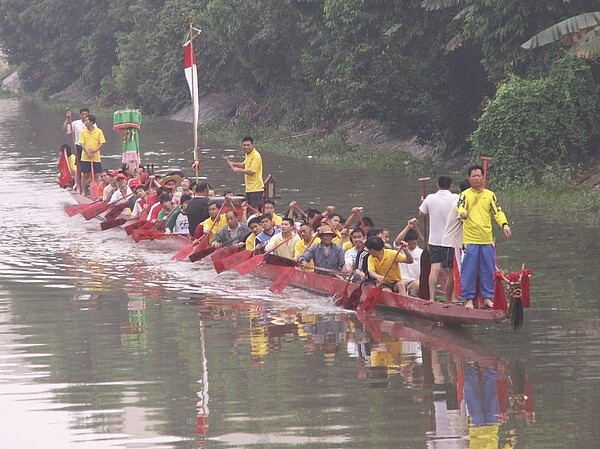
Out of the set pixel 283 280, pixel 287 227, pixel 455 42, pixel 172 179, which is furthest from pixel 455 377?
pixel 455 42

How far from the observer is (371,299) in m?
14.6

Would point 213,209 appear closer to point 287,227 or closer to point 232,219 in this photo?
point 232,219

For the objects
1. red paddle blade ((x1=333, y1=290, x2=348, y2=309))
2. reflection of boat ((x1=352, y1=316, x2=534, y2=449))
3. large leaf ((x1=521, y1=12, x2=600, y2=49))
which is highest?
large leaf ((x1=521, y1=12, x2=600, y2=49))

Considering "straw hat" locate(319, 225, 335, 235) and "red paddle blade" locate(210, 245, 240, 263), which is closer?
"straw hat" locate(319, 225, 335, 235)

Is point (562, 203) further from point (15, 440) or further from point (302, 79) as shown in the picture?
point (302, 79)

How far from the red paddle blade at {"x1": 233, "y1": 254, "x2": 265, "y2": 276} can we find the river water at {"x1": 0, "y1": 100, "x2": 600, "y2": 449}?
28 cm

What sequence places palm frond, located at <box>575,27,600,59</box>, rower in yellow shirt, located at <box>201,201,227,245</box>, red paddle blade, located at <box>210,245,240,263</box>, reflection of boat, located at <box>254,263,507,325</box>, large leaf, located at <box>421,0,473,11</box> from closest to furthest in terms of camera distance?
reflection of boat, located at <box>254,263,507,325</box> < red paddle blade, located at <box>210,245,240,263</box> < rower in yellow shirt, located at <box>201,201,227,245</box> < palm frond, located at <box>575,27,600,59</box> < large leaf, located at <box>421,0,473,11</box>

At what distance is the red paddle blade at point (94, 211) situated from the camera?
2423 centimetres

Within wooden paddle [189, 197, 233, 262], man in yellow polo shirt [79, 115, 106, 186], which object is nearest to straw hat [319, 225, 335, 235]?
wooden paddle [189, 197, 233, 262]

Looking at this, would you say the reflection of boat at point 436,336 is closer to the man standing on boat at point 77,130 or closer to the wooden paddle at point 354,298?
the wooden paddle at point 354,298

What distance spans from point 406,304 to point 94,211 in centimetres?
1135

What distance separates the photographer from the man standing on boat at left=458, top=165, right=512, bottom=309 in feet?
43.1

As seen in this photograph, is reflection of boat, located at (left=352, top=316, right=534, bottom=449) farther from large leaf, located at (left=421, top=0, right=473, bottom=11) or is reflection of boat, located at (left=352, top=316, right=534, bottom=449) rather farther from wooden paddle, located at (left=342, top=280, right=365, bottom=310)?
large leaf, located at (left=421, top=0, right=473, bottom=11)

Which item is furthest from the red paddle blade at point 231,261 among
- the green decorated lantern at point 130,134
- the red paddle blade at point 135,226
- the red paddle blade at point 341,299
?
the green decorated lantern at point 130,134
